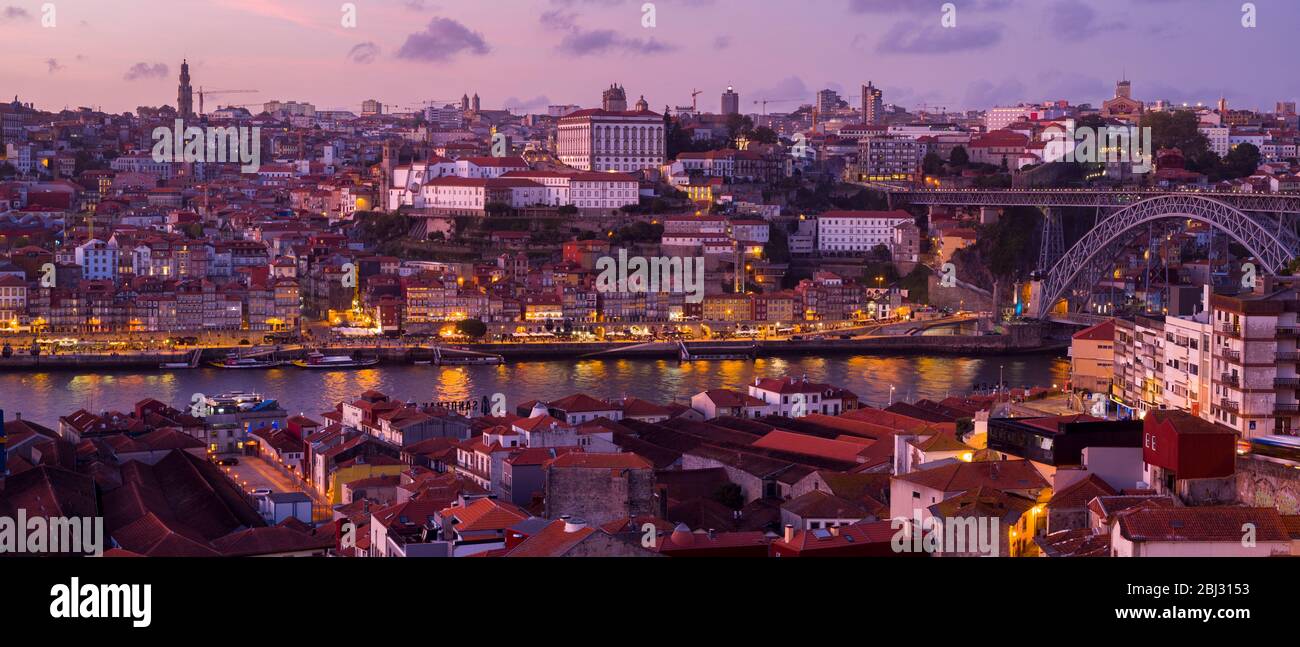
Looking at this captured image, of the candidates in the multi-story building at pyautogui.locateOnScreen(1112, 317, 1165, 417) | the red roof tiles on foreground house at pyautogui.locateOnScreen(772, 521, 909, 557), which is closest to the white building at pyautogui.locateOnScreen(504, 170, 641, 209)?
the multi-story building at pyautogui.locateOnScreen(1112, 317, 1165, 417)

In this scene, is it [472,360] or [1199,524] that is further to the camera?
[472,360]

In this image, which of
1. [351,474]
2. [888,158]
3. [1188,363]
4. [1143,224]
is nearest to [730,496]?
[351,474]

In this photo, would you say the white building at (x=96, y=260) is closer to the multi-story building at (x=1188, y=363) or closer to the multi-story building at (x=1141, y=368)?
the multi-story building at (x=1141, y=368)

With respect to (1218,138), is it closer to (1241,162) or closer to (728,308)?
(1241,162)

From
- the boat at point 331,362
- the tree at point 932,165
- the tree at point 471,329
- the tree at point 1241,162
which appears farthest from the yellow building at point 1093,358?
the tree at point 932,165

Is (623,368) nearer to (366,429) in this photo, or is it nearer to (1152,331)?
(366,429)

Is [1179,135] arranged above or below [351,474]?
above

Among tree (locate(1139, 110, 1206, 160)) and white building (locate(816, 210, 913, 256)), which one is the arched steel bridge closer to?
white building (locate(816, 210, 913, 256))
